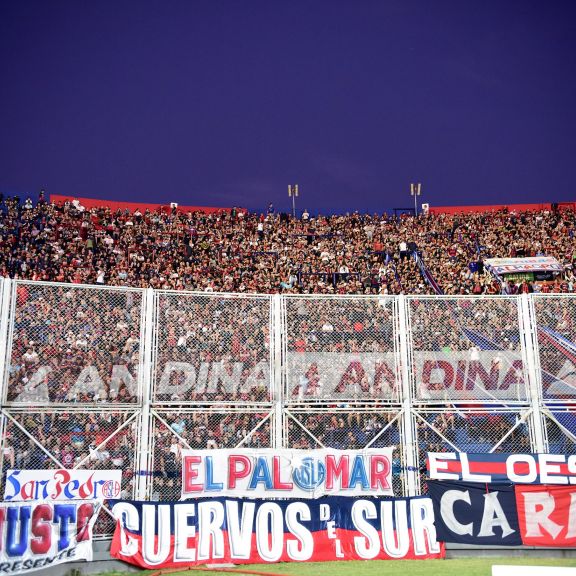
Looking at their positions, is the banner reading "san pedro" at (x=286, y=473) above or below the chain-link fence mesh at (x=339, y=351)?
below

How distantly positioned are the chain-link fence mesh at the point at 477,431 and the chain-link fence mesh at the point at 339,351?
1.06m

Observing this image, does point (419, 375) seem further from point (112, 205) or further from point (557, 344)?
point (112, 205)

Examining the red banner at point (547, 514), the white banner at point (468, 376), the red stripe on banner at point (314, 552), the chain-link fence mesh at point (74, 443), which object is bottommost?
the red stripe on banner at point (314, 552)

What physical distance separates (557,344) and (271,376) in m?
5.65

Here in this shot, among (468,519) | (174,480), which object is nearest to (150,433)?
(174,480)

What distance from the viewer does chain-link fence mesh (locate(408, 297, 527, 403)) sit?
44.5 feet

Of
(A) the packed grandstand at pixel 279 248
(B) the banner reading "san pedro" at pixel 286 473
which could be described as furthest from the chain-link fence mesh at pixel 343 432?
(A) the packed grandstand at pixel 279 248

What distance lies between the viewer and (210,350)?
43.1 ft

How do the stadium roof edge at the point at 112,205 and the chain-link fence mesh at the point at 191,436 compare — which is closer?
the chain-link fence mesh at the point at 191,436

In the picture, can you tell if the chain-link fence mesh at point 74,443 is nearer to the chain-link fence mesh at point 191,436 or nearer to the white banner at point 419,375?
the chain-link fence mesh at point 191,436

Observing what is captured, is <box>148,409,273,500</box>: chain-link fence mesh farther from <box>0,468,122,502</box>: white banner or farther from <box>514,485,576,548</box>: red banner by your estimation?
<box>514,485,576,548</box>: red banner

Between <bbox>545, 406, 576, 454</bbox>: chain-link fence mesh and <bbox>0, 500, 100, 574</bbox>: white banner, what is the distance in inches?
331

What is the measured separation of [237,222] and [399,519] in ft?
84.8

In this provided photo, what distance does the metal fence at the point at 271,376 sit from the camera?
1225 cm
